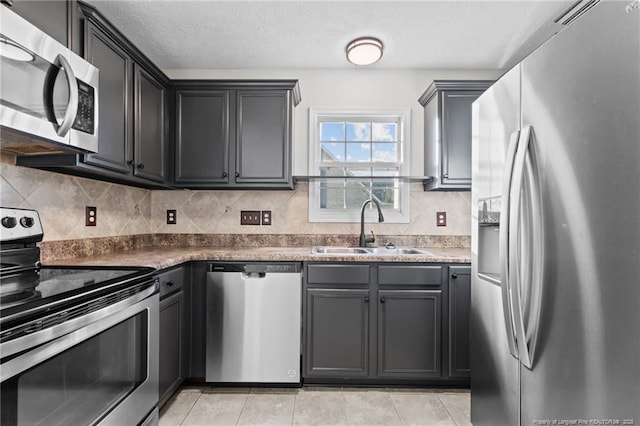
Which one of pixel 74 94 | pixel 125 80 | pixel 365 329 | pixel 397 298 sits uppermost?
pixel 125 80

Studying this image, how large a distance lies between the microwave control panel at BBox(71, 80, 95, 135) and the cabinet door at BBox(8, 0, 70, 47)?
226mm

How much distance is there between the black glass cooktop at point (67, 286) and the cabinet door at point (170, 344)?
0.46 m

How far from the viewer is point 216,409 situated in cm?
199

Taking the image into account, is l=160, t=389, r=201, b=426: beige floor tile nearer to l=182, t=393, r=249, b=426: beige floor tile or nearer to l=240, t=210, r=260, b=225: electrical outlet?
l=182, t=393, r=249, b=426: beige floor tile

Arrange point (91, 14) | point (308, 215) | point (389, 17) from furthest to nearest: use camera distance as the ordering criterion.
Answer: point (308, 215)
point (389, 17)
point (91, 14)

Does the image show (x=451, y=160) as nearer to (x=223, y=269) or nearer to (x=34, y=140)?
(x=223, y=269)

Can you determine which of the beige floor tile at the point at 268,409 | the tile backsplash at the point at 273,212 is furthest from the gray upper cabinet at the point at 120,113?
the beige floor tile at the point at 268,409

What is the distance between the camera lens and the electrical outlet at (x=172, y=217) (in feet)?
9.32

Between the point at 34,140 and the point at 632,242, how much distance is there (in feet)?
6.70

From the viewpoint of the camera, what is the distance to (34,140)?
1293 millimetres

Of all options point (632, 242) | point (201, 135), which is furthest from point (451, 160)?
point (201, 135)

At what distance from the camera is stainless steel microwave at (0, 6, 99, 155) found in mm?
1126

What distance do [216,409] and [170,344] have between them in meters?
0.49

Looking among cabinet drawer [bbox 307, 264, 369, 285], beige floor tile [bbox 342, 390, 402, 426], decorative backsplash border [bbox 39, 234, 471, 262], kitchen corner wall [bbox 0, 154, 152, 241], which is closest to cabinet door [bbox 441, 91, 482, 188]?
decorative backsplash border [bbox 39, 234, 471, 262]
